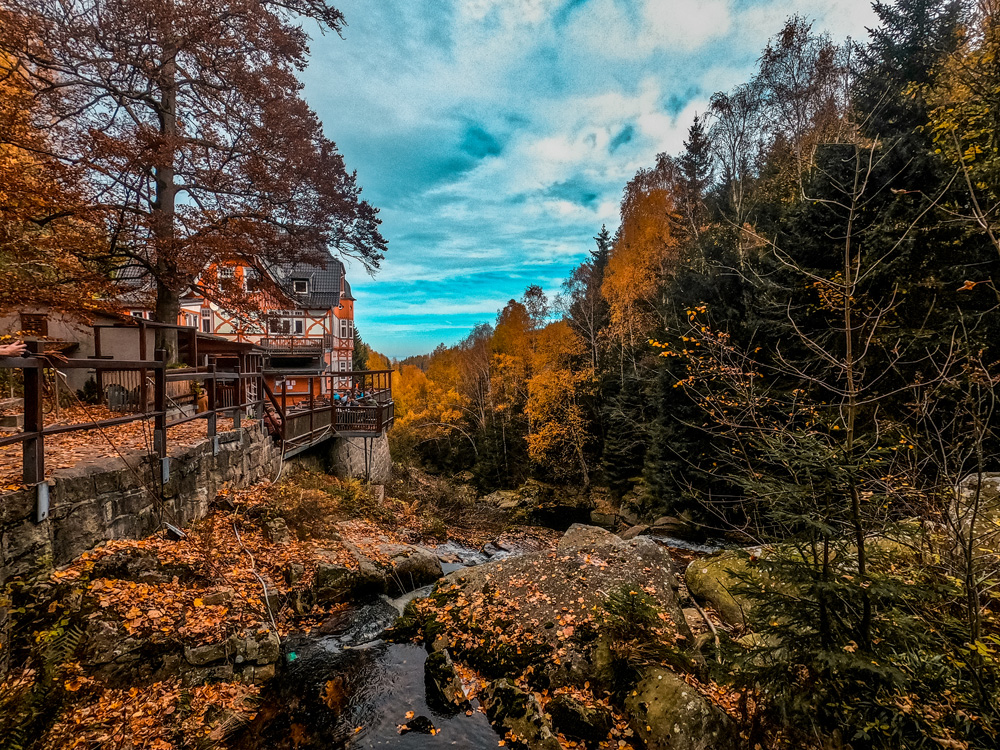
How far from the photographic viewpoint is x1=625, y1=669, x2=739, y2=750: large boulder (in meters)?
3.99

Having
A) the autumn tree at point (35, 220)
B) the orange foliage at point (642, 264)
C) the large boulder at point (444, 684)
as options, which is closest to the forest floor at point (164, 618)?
the large boulder at point (444, 684)

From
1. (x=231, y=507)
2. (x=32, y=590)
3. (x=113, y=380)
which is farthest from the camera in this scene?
(x=113, y=380)

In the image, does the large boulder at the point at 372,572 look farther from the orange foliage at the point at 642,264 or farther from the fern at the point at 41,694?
the orange foliage at the point at 642,264

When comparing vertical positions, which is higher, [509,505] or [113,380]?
[113,380]

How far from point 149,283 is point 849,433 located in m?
13.8

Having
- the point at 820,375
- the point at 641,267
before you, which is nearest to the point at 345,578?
the point at 820,375

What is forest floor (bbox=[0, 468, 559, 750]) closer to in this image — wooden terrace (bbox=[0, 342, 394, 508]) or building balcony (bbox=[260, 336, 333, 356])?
wooden terrace (bbox=[0, 342, 394, 508])

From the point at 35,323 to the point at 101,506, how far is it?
6.10 m

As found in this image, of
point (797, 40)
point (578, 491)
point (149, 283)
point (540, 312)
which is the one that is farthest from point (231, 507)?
point (540, 312)

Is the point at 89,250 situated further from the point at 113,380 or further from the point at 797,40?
the point at 797,40

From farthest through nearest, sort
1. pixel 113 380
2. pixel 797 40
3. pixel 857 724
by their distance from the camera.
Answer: pixel 797 40, pixel 113 380, pixel 857 724

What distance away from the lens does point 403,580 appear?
26.6ft

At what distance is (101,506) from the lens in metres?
4.66

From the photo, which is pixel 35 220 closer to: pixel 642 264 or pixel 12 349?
pixel 12 349
